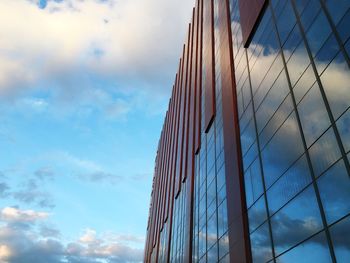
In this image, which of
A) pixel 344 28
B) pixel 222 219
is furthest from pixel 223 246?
pixel 344 28

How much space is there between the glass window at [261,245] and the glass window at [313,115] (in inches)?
206

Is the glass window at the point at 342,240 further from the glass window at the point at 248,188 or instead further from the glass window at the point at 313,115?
the glass window at the point at 248,188

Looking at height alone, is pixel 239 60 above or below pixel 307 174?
above

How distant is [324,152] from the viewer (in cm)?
1181

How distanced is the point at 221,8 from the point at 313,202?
82.1ft

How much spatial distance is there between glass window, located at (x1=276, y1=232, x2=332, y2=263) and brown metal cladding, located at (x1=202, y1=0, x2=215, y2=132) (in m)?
17.7

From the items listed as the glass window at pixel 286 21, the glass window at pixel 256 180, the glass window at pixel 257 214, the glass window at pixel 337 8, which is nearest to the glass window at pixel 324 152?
the glass window at pixel 337 8

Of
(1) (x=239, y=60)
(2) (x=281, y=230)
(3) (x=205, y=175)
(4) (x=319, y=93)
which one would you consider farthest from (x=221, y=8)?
(2) (x=281, y=230)

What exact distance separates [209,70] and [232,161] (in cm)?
Result: 1469

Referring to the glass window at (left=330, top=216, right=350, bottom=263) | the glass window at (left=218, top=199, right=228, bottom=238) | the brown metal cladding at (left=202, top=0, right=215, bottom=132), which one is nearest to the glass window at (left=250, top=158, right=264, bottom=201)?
the glass window at (left=218, top=199, right=228, bottom=238)

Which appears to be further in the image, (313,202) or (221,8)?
(221,8)

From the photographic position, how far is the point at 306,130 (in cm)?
1316

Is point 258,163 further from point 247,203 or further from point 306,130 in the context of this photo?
point 306,130

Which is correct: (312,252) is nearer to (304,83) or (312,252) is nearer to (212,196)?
(304,83)
